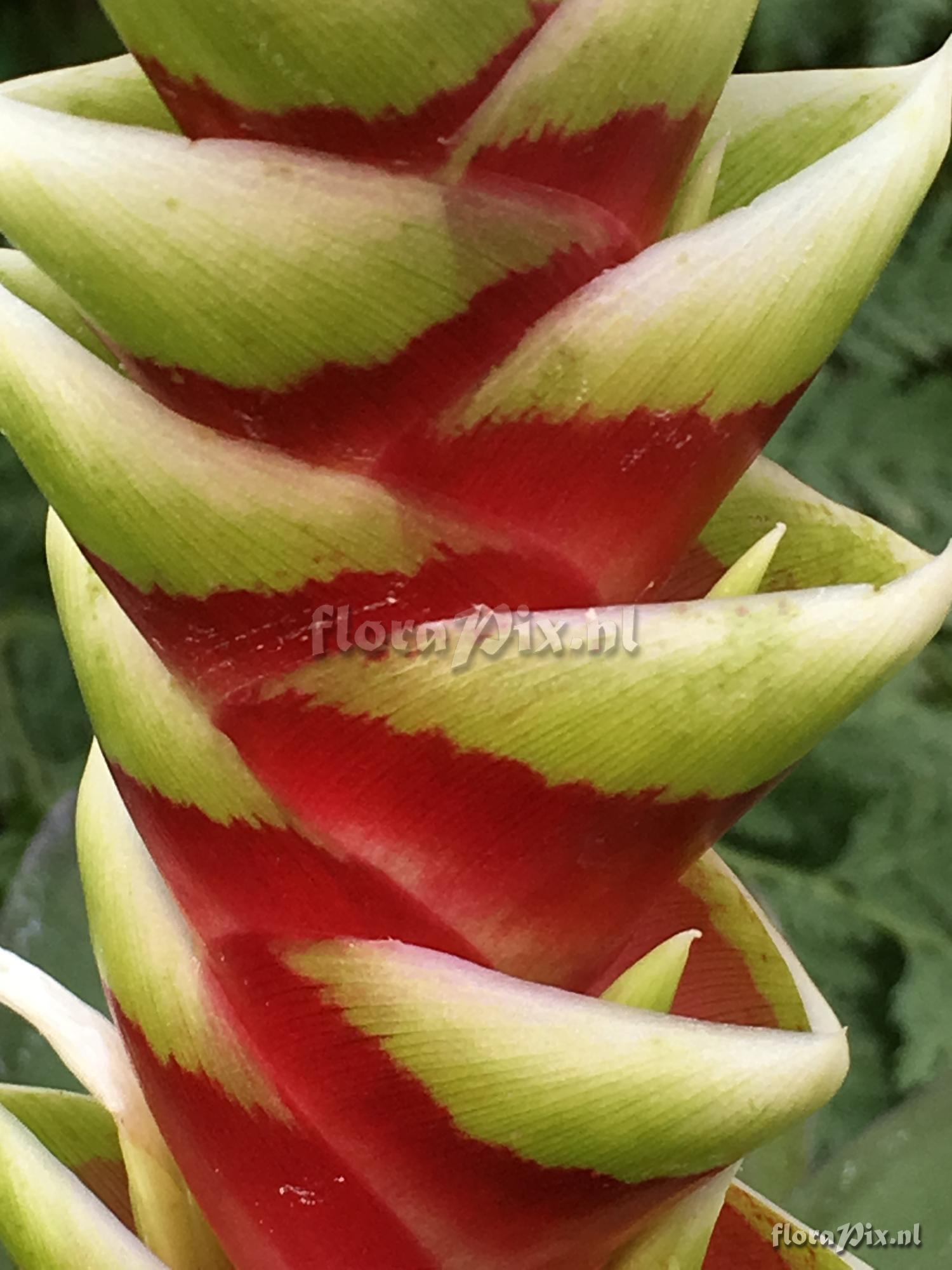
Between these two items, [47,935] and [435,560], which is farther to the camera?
[47,935]

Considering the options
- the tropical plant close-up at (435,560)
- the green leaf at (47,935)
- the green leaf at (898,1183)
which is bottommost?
the green leaf at (898,1183)

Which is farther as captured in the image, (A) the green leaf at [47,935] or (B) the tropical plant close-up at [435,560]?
(A) the green leaf at [47,935]

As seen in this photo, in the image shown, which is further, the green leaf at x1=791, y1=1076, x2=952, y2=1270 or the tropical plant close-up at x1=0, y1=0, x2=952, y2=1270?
the green leaf at x1=791, y1=1076, x2=952, y2=1270

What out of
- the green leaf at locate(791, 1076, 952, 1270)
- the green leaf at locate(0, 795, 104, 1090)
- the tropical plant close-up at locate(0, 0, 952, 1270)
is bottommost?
the green leaf at locate(791, 1076, 952, 1270)

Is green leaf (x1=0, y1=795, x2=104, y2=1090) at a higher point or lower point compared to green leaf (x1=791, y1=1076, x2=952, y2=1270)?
higher

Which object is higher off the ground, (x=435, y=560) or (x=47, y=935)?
(x=435, y=560)

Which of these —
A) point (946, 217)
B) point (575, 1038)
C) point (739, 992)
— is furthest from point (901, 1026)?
point (575, 1038)

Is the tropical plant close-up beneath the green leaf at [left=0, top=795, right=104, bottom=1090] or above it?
above

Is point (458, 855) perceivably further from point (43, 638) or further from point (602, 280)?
point (43, 638)
